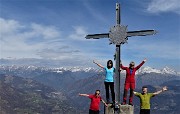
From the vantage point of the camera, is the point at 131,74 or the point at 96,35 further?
the point at 96,35

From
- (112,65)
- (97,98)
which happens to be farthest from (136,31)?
(97,98)

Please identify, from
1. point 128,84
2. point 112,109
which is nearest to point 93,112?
point 112,109

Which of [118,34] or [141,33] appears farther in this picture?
[141,33]

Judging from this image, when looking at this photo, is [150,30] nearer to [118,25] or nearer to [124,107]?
[118,25]

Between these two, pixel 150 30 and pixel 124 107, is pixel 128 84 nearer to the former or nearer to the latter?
pixel 124 107

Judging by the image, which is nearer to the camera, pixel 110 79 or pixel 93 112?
pixel 110 79

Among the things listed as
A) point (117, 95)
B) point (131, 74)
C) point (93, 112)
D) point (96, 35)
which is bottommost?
point (93, 112)

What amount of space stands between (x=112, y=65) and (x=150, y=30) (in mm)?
3399

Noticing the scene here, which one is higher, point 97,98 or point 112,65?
point 112,65

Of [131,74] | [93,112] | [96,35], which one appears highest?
[96,35]

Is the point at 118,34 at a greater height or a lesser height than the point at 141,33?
lesser

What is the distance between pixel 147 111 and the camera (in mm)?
19297

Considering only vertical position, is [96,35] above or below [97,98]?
above

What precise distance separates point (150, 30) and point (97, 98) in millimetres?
6328
